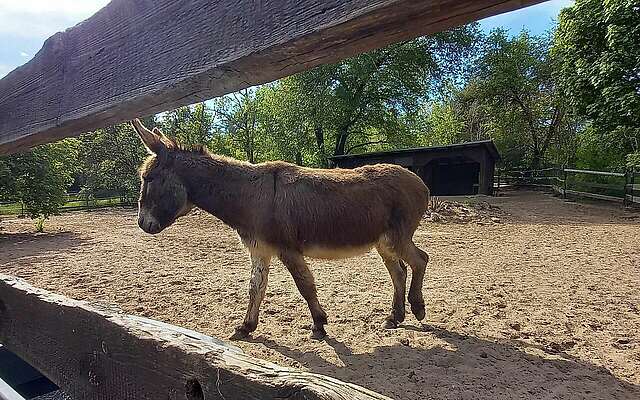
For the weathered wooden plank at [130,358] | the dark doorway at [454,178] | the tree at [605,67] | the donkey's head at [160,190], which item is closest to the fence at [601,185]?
the tree at [605,67]

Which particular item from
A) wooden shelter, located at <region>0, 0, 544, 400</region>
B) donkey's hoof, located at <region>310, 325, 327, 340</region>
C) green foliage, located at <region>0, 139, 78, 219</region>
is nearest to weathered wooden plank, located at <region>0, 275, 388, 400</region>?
wooden shelter, located at <region>0, 0, 544, 400</region>

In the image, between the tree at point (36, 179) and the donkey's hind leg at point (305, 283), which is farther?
the tree at point (36, 179)

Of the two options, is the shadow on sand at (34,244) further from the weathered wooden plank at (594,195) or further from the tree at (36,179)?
the weathered wooden plank at (594,195)

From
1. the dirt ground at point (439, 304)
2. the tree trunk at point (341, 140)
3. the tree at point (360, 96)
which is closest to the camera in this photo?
the dirt ground at point (439, 304)

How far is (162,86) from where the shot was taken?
103cm

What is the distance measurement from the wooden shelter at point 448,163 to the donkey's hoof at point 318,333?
16438 millimetres

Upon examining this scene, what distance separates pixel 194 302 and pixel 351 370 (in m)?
2.83

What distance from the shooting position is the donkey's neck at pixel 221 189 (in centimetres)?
428

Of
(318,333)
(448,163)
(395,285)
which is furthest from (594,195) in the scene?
(318,333)

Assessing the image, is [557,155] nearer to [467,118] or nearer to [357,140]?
[467,118]

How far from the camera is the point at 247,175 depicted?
4.45 meters

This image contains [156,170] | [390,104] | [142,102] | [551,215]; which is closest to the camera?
[142,102]

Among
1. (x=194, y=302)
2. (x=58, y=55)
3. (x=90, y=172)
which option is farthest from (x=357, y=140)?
(x=58, y=55)

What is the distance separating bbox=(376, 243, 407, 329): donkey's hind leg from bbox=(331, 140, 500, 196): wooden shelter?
51.0 ft
